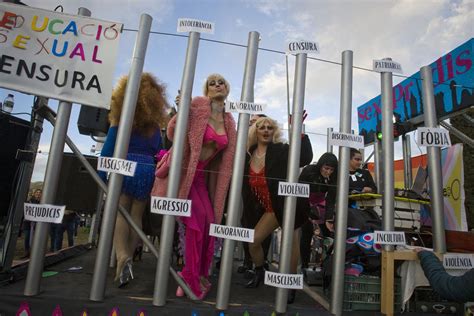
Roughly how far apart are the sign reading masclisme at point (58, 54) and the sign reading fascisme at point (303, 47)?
4.08 ft

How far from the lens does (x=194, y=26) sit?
2.19m

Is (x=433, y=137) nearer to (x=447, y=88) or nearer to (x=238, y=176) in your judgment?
(x=238, y=176)

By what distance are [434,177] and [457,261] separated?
603 millimetres

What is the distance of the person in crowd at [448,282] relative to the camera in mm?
1590

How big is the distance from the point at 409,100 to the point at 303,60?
13.4 ft

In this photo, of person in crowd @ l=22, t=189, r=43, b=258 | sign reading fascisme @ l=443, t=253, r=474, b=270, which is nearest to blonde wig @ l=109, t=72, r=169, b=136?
sign reading fascisme @ l=443, t=253, r=474, b=270

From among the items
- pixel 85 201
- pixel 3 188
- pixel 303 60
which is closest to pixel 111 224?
pixel 3 188

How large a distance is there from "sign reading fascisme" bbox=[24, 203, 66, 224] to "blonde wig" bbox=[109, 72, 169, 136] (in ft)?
2.88

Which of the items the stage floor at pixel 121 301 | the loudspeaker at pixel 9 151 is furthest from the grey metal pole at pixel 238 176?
the loudspeaker at pixel 9 151

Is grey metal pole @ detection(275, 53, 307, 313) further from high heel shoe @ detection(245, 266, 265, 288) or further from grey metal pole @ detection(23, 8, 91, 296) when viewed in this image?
grey metal pole @ detection(23, 8, 91, 296)

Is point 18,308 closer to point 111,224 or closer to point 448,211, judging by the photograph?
point 111,224

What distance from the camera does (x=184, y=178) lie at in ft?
7.36

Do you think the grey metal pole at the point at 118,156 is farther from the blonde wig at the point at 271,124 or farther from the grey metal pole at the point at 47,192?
the blonde wig at the point at 271,124

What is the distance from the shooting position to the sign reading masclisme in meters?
2.03
